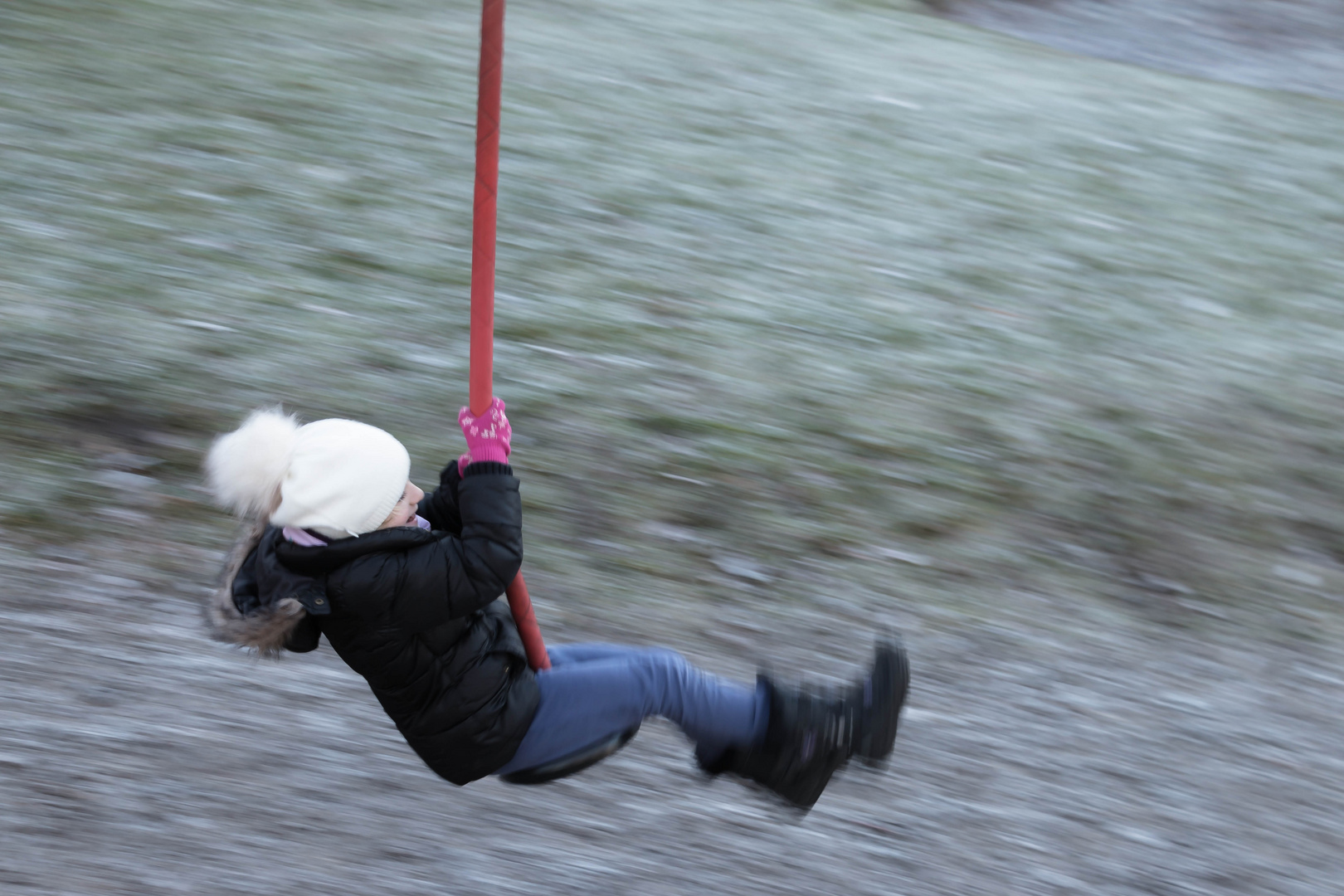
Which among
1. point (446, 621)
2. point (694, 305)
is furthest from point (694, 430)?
point (446, 621)

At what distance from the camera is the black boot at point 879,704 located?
342cm

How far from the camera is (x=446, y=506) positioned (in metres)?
3.24

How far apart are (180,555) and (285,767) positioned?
1.25 m

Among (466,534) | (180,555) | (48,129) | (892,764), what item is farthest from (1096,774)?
(48,129)

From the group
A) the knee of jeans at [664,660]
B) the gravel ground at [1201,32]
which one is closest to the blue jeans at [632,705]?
the knee of jeans at [664,660]

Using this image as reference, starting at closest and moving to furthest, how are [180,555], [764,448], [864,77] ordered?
1. [180,555]
2. [764,448]
3. [864,77]

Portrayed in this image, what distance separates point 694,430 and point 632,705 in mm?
2779

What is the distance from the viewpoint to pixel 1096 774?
445 cm

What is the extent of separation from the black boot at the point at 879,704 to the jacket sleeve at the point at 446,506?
3.87 ft

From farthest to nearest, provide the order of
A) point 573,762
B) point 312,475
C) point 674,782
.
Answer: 1. point 674,782
2. point 573,762
3. point 312,475

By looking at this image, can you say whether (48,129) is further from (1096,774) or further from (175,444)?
(1096,774)

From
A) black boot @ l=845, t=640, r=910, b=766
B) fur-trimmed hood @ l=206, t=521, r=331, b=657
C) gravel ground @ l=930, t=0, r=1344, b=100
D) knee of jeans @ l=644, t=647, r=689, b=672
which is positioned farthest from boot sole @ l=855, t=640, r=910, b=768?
gravel ground @ l=930, t=0, r=1344, b=100

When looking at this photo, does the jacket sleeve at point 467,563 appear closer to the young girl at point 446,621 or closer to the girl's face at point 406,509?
the young girl at point 446,621

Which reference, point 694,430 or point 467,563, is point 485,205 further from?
point 694,430
